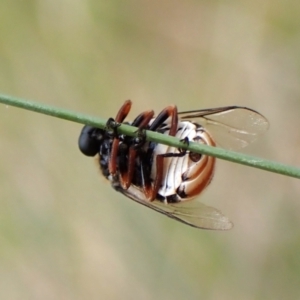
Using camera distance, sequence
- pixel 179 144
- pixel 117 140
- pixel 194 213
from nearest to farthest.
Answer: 1. pixel 179 144
2. pixel 117 140
3. pixel 194 213

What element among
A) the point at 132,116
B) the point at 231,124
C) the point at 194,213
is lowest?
the point at 194,213

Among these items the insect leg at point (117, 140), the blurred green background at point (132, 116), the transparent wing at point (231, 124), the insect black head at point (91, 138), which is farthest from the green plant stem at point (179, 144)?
the blurred green background at point (132, 116)

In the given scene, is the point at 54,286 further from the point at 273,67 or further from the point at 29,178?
the point at 273,67

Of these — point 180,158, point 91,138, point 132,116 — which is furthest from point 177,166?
point 132,116

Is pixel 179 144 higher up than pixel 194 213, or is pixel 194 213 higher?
pixel 179 144

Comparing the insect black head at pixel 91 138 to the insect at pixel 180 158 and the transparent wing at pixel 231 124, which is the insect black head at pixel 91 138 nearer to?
the insect at pixel 180 158

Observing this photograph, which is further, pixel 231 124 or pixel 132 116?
pixel 132 116

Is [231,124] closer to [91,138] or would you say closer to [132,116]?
[91,138]
